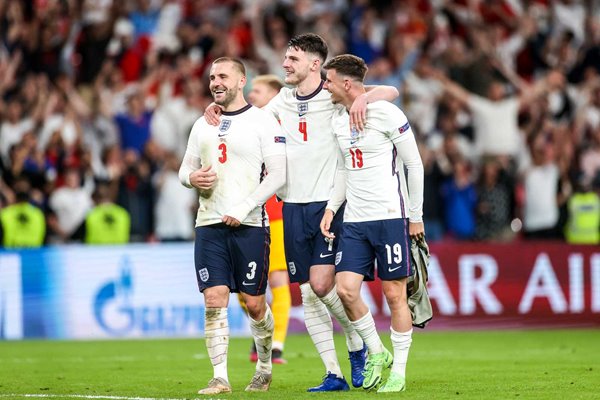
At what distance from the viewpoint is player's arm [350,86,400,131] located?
1016 centimetres

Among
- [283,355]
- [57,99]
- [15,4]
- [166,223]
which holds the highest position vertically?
[15,4]

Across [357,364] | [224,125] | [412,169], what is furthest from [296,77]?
[357,364]

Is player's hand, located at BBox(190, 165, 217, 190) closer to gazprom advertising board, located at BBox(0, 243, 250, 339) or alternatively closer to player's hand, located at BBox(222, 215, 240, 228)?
player's hand, located at BBox(222, 215, 240, 228)

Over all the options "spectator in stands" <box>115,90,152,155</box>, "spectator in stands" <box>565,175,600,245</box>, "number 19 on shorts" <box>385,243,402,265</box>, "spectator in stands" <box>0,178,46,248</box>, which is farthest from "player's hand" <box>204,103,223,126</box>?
"spectator in stands" <box>565,175,600,245</box>

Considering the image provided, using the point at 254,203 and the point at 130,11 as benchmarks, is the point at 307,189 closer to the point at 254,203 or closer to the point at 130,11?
the point at 254,203

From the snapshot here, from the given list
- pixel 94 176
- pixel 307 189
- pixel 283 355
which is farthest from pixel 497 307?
pixel 307 189

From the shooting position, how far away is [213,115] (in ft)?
34.3

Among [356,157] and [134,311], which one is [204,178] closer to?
[356,157]

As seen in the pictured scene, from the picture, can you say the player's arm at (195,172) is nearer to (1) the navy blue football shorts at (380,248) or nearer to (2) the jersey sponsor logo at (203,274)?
(2) the jersey sponsor logo at (203,274)

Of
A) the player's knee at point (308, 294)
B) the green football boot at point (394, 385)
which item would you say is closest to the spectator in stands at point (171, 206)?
the player's knee at point (308, 294)

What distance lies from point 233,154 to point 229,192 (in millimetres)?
315

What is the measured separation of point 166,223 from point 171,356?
5.04 metres

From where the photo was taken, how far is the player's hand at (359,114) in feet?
33.3

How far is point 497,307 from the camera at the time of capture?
19.1 metres
